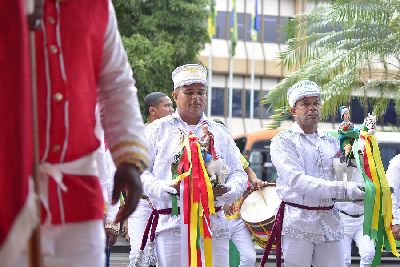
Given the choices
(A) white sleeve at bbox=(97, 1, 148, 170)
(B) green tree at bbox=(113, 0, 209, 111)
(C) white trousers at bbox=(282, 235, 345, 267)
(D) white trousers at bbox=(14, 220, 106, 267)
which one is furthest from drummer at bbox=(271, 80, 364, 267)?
(B) green tree at bbox=(113, 0, 209, 111)

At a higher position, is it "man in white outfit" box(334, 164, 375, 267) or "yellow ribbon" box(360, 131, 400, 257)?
"yellow ribbon" box(360, 131, 400, 257)

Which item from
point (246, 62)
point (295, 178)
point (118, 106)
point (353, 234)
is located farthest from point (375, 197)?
point (246, 62)

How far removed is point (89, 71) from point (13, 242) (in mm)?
781

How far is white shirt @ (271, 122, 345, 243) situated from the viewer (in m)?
8.02

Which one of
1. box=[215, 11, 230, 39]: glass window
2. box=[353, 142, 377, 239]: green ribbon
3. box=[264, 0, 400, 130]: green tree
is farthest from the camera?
box=[215, 11, 230, 39]: glass window

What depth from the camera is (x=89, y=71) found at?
3480 millimetres

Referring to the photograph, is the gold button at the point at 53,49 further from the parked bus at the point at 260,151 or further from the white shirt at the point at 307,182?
the parked bus at the point at 260,151

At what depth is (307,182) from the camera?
798 cm

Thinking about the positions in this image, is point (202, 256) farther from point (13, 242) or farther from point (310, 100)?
point (13, 242)

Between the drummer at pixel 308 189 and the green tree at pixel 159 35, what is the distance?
56.5 feet

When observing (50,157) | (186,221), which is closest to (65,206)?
(50,157)

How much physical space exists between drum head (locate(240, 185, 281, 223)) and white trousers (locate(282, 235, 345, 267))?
11.6ft

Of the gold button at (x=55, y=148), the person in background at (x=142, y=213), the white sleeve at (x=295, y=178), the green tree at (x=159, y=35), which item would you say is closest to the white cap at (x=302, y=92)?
the white sleeve at (x=295, y=178)

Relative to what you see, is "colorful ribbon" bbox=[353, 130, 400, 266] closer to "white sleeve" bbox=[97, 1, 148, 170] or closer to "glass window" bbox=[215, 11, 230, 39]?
"white sleeve" bbox=[97, 1, 148, 170]
